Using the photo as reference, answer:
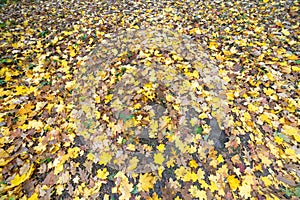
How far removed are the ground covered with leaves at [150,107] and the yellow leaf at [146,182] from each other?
0.01 meters

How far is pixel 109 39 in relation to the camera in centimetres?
425

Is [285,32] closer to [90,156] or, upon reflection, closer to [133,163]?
[133,163]

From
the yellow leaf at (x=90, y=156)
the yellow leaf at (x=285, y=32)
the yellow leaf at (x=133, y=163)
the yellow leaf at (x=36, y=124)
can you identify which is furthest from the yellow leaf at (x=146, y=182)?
the yellow leaf at (x=285, y=32)

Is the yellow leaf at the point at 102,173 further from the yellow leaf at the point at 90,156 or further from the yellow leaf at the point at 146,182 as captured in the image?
the yellow leaf at the point at 146,182

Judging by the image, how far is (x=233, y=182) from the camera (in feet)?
7.77

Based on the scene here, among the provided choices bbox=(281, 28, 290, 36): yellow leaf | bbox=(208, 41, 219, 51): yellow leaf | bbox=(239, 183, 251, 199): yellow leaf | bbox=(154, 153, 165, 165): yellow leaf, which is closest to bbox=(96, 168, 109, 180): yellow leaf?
bbox=(154, 153, 165, 165): yellow leaf

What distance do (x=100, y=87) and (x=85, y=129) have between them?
78 centimetres

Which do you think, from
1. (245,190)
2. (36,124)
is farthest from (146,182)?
Answer: (36,124)

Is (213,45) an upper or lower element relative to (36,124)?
upper

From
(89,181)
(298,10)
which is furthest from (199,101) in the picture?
(298,10)

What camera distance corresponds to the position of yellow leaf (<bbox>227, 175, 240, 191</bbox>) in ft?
7.66

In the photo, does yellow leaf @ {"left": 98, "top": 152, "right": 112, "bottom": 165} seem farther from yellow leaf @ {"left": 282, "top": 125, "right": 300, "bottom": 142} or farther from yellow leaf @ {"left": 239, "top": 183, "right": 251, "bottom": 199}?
yellow leaf @ {"left": 282, "top": 125, "right": 300, "bottom": 142}

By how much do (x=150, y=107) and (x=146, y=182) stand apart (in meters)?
1.06

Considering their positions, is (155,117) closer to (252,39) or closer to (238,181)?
(238,181)
